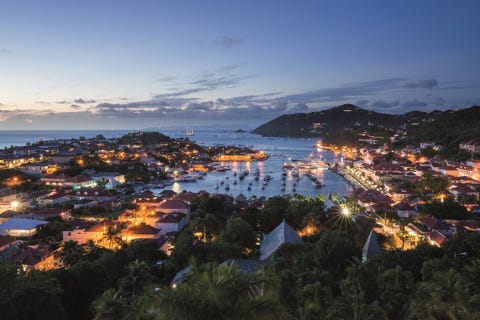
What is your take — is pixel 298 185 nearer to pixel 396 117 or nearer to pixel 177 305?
pixel 177 305

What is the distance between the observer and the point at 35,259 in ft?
31.8

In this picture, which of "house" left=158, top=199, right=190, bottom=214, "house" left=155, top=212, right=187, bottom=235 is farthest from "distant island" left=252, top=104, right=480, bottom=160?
"house" left=155, top=212, right=187, bottom=235

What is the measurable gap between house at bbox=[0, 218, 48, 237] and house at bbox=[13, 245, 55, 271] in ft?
10.5

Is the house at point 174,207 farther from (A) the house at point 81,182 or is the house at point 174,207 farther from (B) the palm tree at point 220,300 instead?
(B) the palm tree at point 220,300

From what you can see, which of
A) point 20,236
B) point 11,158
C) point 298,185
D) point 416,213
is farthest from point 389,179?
point 11,158

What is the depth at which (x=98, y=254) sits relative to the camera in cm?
972

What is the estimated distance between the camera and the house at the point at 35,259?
9500 millimetres

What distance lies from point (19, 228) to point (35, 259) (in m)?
4.33

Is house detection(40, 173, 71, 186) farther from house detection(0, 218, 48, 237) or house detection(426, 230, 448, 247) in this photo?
house detection(426, 230, 448, 247)

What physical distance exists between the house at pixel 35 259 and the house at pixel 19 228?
3.20 metres

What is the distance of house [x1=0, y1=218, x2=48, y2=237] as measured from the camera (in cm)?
1317

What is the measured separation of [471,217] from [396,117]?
12929 cm

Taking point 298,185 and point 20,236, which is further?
point 298,185

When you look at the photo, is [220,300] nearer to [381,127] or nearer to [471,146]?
[471,146]
